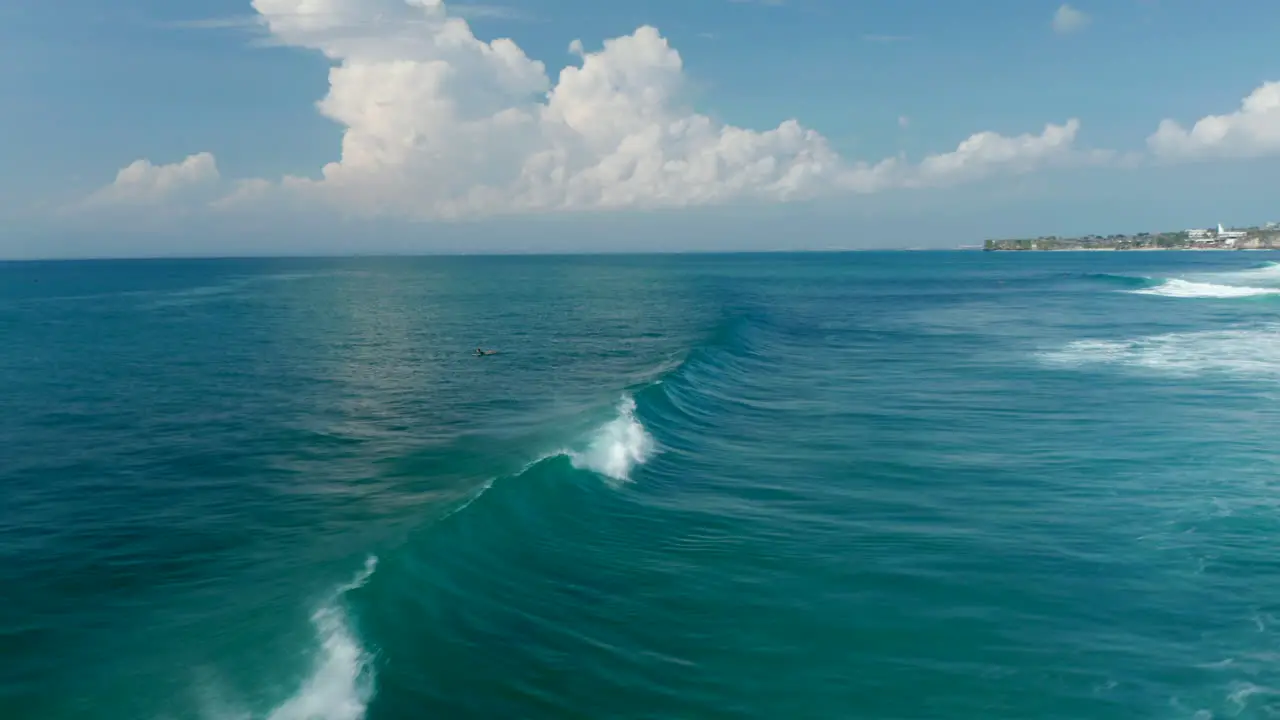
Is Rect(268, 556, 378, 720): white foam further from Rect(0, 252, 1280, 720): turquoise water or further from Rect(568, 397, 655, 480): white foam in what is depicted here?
Rect(568, 397, 655, 480): white foam

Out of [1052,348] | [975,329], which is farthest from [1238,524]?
[975,329]

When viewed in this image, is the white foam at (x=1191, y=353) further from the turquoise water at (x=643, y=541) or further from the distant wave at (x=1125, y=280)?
the distant wave at (x=1125, y=280)

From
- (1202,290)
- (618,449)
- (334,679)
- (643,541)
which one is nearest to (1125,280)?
(1202,290)

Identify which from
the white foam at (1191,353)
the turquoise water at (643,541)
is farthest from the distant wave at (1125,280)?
the turquoise water at (643,541)

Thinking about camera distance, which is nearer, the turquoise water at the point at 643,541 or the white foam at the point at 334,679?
the white foam at the point at 334,679

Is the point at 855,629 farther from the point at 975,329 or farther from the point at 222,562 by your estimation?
the point at 975,329

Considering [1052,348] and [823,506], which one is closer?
Answer: [823,506]

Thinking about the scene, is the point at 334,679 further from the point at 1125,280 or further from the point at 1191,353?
the point at 1125,280
